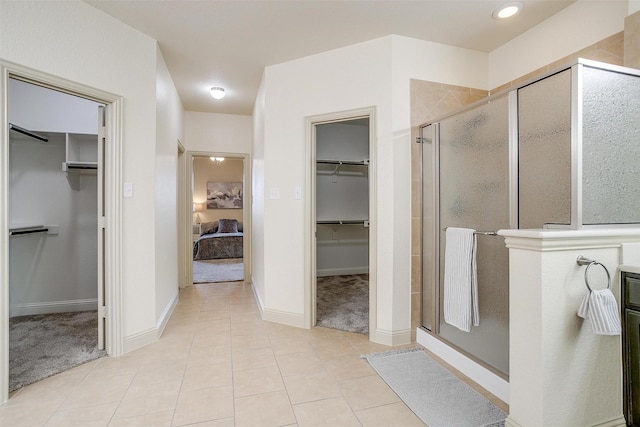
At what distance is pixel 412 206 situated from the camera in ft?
8.64

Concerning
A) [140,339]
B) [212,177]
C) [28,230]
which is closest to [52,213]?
[28,230]

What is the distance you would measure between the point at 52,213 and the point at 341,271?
3.88m

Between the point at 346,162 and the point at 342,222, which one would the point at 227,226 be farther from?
the point at 346,162

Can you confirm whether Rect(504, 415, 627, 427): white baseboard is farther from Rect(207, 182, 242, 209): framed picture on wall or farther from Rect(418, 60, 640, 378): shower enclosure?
Rect(207, 182, 242, 209): framed picture on wall

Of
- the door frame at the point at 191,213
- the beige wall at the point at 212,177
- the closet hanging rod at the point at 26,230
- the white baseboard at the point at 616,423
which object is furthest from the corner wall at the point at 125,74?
the beige wall at the point at 212,177

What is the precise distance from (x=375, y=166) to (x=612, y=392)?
6.36 feet

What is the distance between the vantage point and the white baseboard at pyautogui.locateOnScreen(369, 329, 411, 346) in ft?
8.45

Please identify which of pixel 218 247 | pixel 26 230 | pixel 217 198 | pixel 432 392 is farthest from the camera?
pixel 217 198

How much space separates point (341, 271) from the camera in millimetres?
5234

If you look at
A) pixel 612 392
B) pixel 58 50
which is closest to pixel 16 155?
pixel 58 50

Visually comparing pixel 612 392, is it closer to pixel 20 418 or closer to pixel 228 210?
pixel 20 418

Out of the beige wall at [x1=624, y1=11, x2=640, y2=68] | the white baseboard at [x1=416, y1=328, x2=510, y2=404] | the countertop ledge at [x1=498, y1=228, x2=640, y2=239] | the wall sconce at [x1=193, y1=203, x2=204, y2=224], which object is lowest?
the white baseboard at [x1=416, y1=328, x2=510, y2=404]

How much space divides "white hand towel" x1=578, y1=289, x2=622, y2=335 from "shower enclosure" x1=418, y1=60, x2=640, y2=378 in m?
0.32

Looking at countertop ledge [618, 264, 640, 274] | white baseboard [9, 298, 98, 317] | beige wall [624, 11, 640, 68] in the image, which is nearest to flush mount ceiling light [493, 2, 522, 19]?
beige wall [624, 11, 640, 68]
